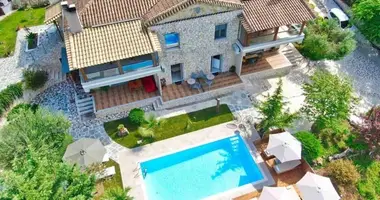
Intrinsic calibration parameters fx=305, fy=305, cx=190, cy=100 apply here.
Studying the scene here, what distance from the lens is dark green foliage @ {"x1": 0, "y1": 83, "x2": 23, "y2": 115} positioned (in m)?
30.3

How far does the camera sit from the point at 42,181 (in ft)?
58.5

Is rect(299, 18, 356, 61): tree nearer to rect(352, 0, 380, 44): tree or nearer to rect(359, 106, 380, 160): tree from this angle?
rect(352, 0, 380, 44): tree

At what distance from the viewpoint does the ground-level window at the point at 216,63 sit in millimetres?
33375

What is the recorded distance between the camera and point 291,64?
35.2 meters

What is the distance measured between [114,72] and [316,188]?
65.4 feet

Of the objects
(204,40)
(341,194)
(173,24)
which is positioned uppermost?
(173,24)

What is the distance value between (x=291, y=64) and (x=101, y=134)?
73.4 ft

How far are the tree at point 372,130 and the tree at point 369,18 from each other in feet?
40.1

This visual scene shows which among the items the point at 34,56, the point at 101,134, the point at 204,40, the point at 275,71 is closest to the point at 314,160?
the point at 275,71

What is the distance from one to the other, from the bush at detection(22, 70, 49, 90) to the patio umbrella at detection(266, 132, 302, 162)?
79.0 ft

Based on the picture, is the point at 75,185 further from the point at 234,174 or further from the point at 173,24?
the point at 173,24

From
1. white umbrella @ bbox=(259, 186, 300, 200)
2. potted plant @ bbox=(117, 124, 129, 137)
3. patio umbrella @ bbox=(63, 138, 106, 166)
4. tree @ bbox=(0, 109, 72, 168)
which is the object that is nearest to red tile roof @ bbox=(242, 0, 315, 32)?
white umbrella @ bbox=(259, 186, 300, 200)

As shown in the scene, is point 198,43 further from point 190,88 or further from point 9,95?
point 9,95

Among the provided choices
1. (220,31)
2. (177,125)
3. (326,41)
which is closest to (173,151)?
(177,125)
